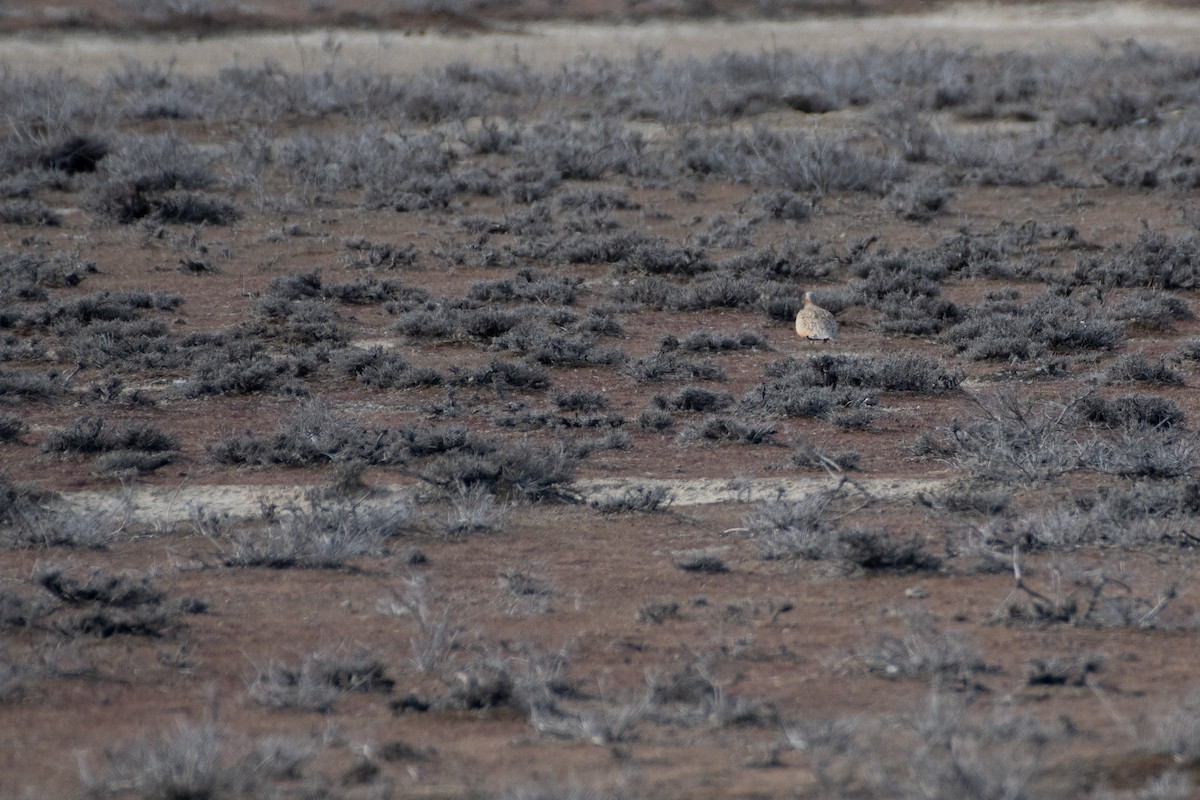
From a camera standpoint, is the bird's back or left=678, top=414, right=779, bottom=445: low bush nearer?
left=678, top=414, right=779, bottom=445: low bush

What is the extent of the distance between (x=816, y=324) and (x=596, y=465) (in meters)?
3.33

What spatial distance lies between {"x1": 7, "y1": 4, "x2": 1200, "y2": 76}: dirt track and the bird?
19078 millimetres

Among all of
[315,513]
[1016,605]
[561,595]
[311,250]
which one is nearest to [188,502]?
[315,513]

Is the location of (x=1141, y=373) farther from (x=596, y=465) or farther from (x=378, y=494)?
(x=378, y=494)

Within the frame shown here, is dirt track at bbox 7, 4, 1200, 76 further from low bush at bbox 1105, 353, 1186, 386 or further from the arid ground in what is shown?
low bush at bbox 1105, 353, 1186, 386

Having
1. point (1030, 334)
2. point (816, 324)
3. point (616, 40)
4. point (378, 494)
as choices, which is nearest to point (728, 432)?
point (378, 494)

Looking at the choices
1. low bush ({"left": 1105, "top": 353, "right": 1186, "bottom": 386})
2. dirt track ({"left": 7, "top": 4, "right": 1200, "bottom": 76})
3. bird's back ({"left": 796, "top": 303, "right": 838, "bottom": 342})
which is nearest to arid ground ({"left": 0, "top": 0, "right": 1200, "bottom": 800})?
low bush ({"left": 1105, "top": 353, "right": 1186, "bottom": 386})

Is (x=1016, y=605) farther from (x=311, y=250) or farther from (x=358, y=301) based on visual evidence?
(x=311, y=250)

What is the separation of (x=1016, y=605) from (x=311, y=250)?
30.6ft

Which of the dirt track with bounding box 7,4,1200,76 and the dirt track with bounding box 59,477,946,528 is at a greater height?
the dirt track with bounding box 7,4,1200,76

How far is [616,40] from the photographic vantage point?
3662cm

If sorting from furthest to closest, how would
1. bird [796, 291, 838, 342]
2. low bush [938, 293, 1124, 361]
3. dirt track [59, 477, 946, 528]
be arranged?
bird [796, 291, 838, 342], low bush [938, 293, 1124, 361], dirt track [59, 477, 946, 528]

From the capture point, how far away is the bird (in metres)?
9.73

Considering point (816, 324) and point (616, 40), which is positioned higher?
point (616, 40)
